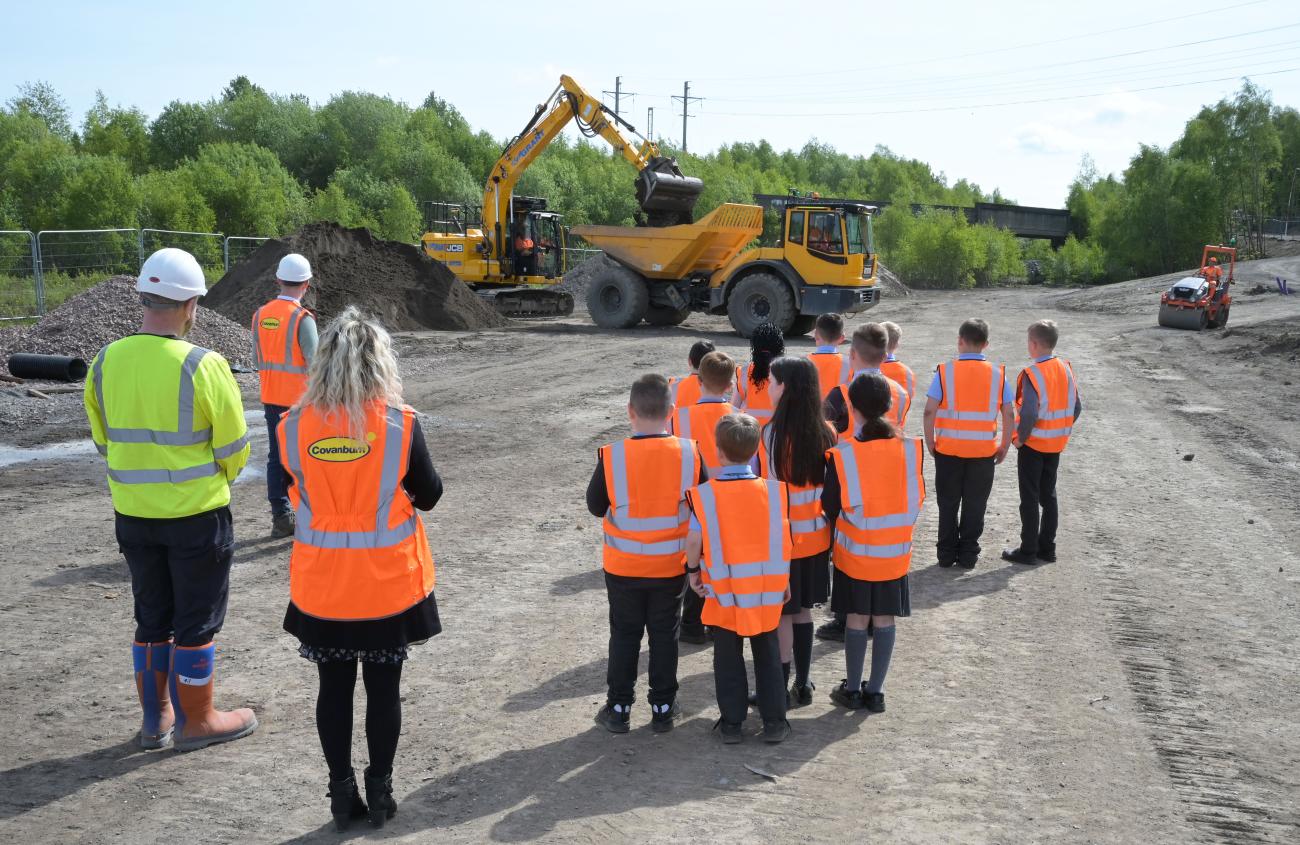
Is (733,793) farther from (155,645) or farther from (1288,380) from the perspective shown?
(1288,380)

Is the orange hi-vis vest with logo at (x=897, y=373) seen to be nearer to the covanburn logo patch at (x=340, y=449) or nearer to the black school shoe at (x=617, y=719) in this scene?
the black school shoe at (x=617, y=719)

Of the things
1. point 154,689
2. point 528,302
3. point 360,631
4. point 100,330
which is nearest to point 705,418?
point 360,631

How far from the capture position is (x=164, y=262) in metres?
4.38

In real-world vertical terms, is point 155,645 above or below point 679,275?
below

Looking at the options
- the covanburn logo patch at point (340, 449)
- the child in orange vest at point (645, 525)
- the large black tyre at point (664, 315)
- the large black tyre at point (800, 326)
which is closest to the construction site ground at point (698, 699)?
the child in orange vest at point (645, 525)

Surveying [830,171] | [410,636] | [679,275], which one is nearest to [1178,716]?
[410,636]

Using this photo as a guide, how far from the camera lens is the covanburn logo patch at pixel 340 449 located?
364 centimetres

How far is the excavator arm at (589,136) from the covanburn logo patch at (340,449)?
67.0 ft

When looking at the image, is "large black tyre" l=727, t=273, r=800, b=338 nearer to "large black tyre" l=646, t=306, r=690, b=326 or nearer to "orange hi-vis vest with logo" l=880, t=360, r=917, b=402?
"large black tyre" l=646, t=306, r=690, b=326

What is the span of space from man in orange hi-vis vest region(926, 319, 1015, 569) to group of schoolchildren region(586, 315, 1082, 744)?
1.38 metres

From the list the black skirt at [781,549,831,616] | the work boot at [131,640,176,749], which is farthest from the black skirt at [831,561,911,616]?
the work boot at [131,640,176,749]

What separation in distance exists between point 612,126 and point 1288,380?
569 inches

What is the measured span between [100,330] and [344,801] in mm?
14655

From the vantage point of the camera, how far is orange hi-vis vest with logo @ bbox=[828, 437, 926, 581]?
498 centimetres
